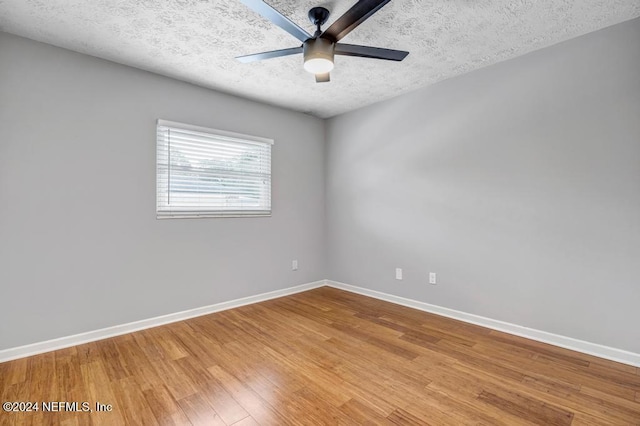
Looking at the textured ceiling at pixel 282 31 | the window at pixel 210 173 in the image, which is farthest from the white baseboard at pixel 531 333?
the textured ceiling at pixel 282 31

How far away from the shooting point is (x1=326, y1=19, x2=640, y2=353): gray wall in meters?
2.20

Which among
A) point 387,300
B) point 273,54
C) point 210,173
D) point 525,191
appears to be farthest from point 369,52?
point 387,300

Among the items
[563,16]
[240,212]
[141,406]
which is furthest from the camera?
[240,212]

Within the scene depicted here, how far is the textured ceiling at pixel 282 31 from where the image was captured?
1985 mm

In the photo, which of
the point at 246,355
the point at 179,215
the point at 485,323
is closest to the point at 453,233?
the point at 485,323

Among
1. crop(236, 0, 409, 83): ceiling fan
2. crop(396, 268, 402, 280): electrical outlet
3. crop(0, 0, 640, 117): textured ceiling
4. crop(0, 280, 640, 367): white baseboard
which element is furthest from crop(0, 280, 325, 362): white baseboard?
crop(236, 0, 409, 83): ceiling fan

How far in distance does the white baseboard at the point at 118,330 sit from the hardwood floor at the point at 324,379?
79 mm

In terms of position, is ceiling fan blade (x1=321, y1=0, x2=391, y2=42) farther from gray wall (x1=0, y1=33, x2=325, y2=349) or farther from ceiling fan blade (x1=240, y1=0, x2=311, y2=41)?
gray wall (x1=0, y1=33, x2=325, y2=349)

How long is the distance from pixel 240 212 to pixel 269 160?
2.60 feet

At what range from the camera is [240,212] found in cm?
351

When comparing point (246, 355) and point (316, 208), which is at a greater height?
point (316, 208)

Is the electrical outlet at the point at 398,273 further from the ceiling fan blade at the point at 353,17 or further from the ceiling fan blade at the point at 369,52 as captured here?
the ceiling fan blade at the point at 353,17

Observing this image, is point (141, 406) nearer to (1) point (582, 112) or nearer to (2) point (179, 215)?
(2) point (179, 215)

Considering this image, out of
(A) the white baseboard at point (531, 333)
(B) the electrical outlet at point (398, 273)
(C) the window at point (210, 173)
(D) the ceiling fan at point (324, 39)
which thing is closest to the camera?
(D) the ceiling fan at point (324, 39)
